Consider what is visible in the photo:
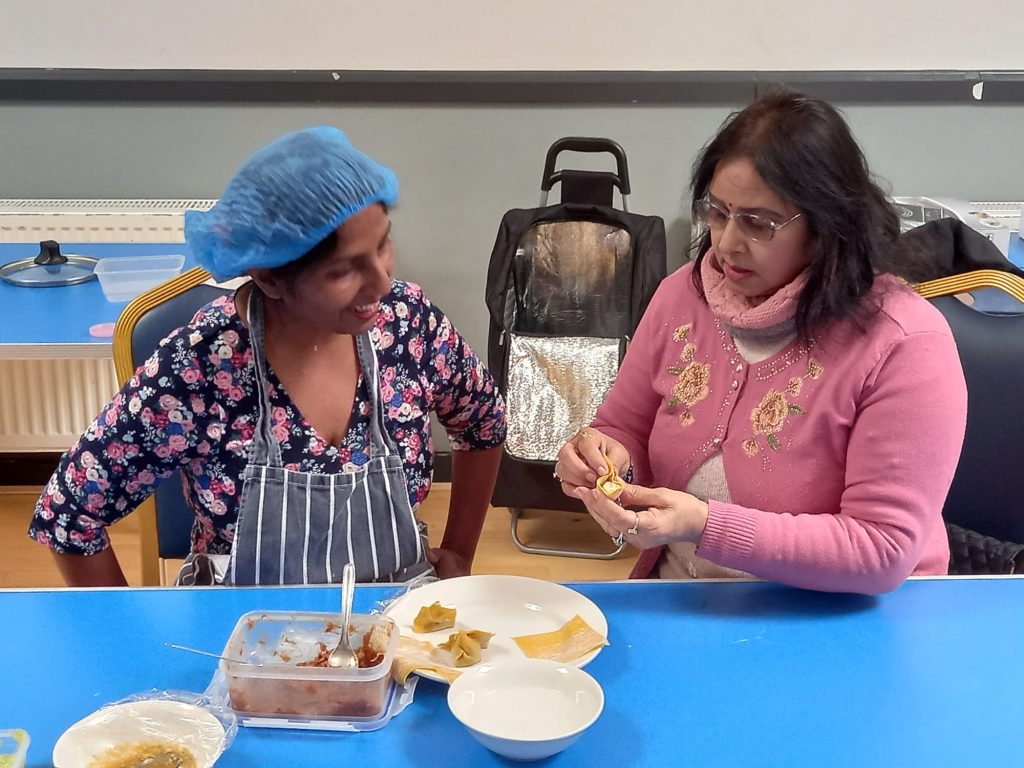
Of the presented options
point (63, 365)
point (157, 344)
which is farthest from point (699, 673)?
point (63, 365)

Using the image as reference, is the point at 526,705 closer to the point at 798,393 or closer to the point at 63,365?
the point at 798,393

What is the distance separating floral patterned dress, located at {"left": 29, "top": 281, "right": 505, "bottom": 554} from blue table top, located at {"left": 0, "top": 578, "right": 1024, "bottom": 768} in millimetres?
132

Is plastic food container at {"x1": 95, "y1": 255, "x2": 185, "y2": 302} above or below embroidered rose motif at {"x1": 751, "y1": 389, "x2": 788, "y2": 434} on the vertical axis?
below

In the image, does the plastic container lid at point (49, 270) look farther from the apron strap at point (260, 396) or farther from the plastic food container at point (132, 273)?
the apron strap at point (260, 396)

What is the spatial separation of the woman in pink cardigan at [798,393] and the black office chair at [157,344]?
0.66 meters

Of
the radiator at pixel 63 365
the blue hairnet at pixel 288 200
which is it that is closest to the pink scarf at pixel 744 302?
the blue hairnet at pixel 288 200

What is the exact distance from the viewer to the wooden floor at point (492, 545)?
2.86 metres

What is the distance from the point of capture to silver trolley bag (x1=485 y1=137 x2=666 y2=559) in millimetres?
2840

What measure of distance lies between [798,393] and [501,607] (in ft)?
1.62

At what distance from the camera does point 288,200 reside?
47.4 inches

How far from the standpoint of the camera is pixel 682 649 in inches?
46.2

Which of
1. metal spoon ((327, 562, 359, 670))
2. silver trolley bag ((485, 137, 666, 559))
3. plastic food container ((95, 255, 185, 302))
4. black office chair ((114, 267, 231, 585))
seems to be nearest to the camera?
metal spoon ((327, 562, 359, 670))

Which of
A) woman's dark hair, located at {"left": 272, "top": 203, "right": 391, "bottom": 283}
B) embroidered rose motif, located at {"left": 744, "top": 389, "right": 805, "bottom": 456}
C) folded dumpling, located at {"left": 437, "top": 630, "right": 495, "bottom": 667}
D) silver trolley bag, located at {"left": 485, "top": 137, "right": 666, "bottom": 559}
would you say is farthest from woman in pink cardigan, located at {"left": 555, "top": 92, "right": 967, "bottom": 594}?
silver trolley bag, located at {"left": 485, "top": 137, "right": 666, "bottom": 559}

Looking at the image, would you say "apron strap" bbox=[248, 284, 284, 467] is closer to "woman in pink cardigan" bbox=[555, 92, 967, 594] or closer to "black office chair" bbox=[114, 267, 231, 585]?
"black office chair" bbox=[114, 267, 231, 585]
